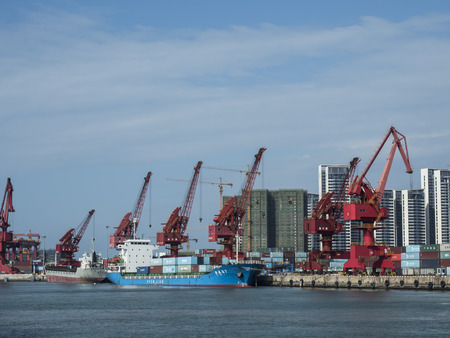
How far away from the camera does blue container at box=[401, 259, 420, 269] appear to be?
131512mm

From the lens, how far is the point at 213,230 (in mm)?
139125

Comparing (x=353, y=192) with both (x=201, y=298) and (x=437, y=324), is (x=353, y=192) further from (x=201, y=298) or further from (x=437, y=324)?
(x=437, y=324)

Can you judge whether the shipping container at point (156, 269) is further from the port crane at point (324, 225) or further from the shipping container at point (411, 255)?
the shipping container at point (411, 255)

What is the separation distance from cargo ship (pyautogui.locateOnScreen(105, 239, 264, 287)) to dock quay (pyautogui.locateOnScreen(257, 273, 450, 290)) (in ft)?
17.6

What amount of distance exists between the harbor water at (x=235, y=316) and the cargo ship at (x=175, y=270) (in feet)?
71.8

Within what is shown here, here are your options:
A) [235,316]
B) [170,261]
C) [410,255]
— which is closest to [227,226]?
[170,261]

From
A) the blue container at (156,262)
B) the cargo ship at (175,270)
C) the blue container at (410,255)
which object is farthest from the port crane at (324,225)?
the blue container at (156,262)

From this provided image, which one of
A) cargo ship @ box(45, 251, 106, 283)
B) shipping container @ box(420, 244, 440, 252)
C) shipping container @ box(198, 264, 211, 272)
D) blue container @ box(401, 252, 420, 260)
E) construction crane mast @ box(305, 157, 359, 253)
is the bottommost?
cargo ship @ box(45, 251, 106, 283)

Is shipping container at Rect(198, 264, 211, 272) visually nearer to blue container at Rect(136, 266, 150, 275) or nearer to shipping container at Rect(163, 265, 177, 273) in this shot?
shipping container at Rect(163, 265, 177, 273)

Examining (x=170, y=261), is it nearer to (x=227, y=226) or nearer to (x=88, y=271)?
(x=227, y=226)

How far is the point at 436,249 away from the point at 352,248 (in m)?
28.8

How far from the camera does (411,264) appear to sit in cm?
13275

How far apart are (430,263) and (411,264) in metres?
4.05

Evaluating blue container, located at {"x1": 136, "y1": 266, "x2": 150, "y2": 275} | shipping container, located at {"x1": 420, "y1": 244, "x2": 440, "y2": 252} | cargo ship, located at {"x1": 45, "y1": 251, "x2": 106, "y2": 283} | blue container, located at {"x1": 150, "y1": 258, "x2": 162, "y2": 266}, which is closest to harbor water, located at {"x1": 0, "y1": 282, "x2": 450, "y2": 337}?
shipping container, located at {"x1": 420, "y1": 244, "x2": 440, "y2": 252}
